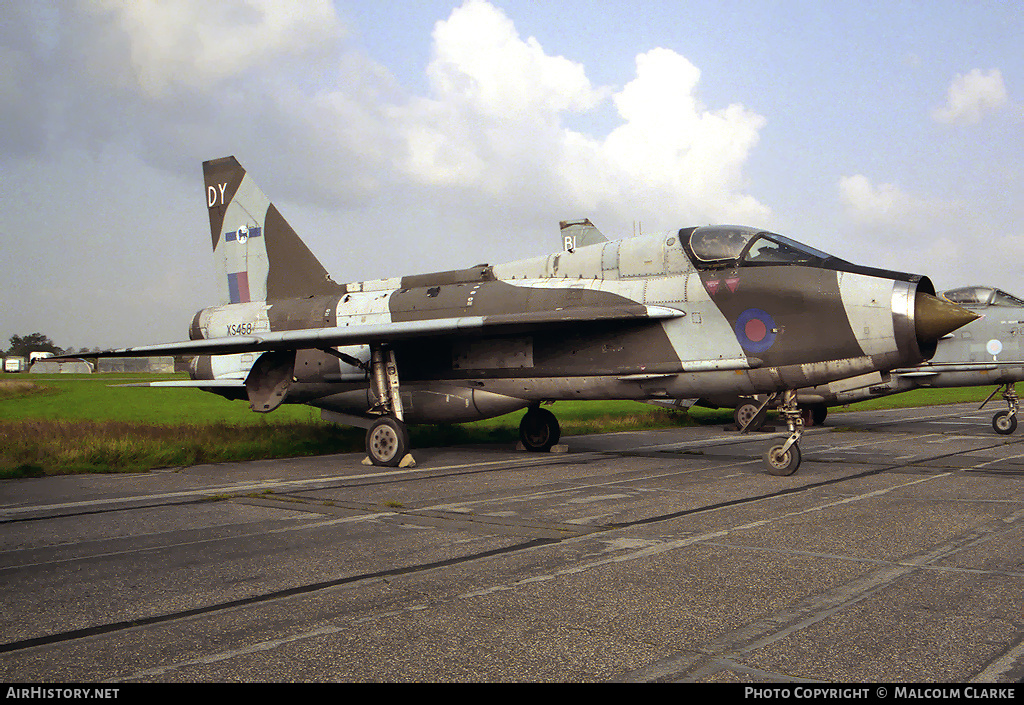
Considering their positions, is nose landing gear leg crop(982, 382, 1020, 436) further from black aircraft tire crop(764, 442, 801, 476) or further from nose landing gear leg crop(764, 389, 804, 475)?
black aircraft tire crop(764, 442, 801, 476)

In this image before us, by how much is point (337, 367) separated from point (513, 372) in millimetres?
3516

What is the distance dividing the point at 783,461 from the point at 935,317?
2.52 m

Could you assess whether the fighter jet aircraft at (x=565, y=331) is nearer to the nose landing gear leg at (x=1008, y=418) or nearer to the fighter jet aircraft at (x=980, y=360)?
the fighter jet aircraft at (x=980, y=360)

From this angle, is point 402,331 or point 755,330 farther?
point 402,331

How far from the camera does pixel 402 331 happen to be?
1090 cm

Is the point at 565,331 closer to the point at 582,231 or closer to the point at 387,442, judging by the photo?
the point at 387,442

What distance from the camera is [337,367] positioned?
13.4 meters

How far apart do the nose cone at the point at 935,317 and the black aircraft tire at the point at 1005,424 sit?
10.2 m

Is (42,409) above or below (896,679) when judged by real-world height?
above

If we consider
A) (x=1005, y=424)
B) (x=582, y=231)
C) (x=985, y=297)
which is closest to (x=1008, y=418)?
(x=1005, y=424)

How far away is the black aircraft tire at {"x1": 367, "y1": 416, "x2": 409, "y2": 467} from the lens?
1123cm

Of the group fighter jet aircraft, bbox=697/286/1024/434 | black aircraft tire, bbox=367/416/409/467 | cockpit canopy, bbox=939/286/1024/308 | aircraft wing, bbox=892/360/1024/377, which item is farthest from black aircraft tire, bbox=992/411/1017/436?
black aircraft tire, bbox=367/416/409/467
